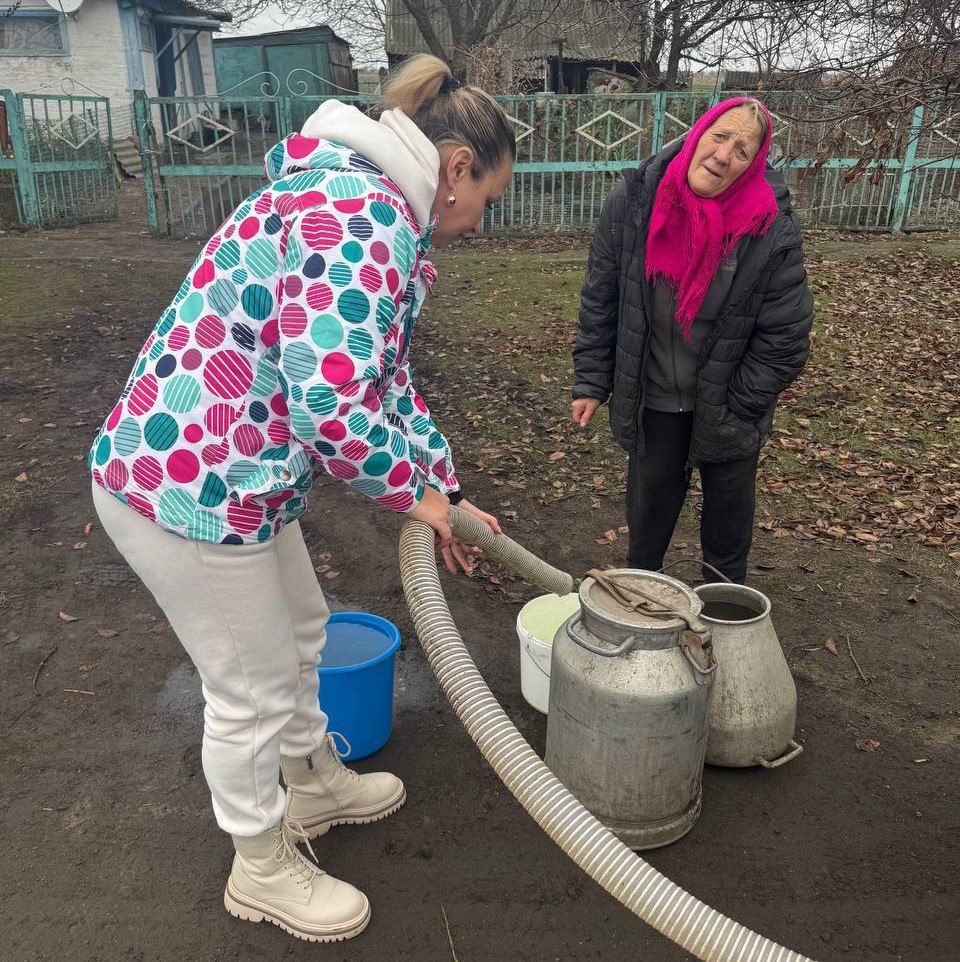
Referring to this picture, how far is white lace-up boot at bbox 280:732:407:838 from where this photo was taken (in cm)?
294

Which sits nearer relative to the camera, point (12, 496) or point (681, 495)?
point (681, 495)

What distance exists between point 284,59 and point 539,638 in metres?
28.0

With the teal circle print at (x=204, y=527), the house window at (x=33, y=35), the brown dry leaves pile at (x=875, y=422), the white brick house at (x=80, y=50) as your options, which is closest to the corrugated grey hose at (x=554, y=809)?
the teal circle print at (x=204, y=527)

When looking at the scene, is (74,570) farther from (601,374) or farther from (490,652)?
(601,374)

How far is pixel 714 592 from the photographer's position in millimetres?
3375

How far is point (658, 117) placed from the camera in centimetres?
1283

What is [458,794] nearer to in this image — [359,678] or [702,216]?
[359,678]

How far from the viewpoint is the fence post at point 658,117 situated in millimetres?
12711

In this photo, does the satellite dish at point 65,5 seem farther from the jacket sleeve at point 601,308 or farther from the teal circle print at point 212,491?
the teal circle print at point 212,491

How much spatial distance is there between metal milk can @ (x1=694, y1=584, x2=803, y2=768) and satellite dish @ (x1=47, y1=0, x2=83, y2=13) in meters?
23.6

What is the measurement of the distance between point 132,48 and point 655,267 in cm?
2354

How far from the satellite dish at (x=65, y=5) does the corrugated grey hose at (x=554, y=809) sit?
2369cm

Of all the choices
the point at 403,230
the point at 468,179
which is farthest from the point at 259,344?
the point at 468,179

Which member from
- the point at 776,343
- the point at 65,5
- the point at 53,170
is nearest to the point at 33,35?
the point at 65,5
